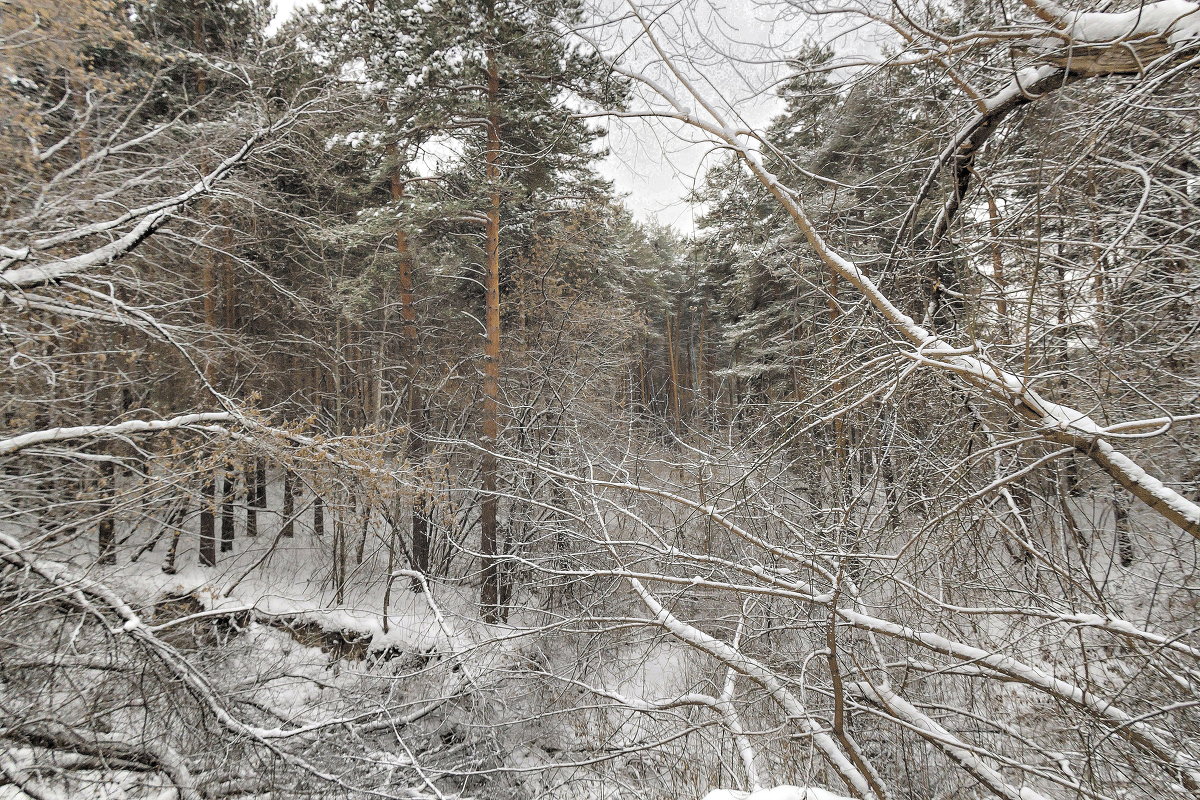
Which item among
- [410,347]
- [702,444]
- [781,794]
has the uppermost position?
[410,347]

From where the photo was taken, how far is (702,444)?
7059 millimetres

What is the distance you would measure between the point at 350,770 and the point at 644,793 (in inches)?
111

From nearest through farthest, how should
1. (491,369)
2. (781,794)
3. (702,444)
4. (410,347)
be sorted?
(781,794) → (702,444) → (491,369) → (410,347)

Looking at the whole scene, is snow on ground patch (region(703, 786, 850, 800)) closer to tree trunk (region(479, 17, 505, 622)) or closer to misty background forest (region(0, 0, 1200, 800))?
misty background forest (region(0, 0, 1200, 800))

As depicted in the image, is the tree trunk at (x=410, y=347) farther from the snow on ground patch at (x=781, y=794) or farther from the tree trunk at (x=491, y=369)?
the snow on ground patch at (x=781, y=794)

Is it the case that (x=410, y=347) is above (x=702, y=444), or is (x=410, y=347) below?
above

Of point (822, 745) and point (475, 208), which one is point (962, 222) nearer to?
point (822, 745)

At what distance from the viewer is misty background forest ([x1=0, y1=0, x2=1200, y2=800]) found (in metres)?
2.08

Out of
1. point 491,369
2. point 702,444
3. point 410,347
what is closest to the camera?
point 702,444

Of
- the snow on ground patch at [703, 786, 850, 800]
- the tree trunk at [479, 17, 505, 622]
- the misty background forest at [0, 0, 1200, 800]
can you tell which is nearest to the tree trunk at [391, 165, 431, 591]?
the misty background forest at [0, 0, 1200, 800]

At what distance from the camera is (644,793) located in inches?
160

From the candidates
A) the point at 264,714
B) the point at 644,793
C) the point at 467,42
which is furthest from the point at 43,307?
the point at 644,793

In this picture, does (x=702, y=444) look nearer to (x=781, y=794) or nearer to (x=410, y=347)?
(x=781, y=794)

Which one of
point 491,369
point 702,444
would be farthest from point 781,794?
point 491,369
